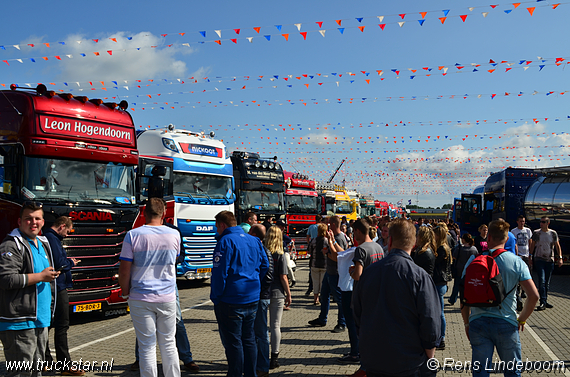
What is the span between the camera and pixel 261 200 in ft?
55.1

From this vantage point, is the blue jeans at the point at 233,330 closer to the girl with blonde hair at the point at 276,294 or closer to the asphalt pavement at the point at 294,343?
the asphalt pavement at the point at 294,343

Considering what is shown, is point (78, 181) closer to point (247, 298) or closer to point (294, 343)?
point (294, 343)

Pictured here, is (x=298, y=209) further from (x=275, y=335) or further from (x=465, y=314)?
(x=465, y=314)

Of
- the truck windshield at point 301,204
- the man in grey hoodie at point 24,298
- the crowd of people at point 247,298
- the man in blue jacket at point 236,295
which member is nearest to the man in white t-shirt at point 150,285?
the crowd of people at point 247,298

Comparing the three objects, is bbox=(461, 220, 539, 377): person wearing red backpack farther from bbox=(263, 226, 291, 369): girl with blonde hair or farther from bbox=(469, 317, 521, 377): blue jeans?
bbox=(263, 226, 291, 369): girl with blonde hair

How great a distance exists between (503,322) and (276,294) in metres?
3.06

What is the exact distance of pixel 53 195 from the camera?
25.9 ft

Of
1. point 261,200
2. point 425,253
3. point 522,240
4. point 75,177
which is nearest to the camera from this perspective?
point 425,253

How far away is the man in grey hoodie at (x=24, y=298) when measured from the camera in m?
3.99

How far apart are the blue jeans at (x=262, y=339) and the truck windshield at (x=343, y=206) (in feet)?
72.9

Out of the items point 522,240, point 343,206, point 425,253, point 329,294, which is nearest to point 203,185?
point 329,294

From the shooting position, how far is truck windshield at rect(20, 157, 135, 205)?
7.79 metres

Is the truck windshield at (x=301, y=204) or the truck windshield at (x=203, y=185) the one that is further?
the truck windshield at (x=301, y=204)

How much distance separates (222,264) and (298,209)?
53.4ft
